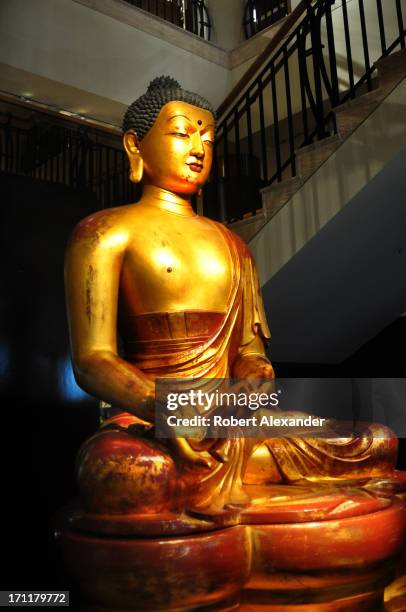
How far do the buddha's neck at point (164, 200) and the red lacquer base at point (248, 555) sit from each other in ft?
3.18

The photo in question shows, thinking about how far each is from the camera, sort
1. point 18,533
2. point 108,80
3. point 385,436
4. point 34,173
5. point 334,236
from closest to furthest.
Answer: point 385,436 → point 18,533 → point 334,236 → point 108,80 → point 34,173

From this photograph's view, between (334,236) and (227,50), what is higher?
(227,50)

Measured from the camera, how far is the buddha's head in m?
1.90

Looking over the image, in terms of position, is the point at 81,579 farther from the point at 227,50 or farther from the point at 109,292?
the point at 227,50

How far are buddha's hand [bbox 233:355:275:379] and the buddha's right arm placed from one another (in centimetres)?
39

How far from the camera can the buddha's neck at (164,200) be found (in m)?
1.95

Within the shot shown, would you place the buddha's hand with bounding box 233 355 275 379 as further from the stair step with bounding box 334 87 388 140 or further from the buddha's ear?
the stair step with bounding box 334 87 388 140

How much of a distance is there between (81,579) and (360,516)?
65 cm

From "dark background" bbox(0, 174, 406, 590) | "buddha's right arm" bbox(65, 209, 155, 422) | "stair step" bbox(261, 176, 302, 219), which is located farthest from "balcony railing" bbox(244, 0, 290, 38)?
"buddha's right arm" bbox(65, 209, 155, 422)

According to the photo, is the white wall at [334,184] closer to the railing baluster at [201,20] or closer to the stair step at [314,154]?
the stair step at [314,154]

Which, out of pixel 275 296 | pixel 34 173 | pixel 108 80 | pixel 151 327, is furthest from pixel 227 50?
pixel 151 327

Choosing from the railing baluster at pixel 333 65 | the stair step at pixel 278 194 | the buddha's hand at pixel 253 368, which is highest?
the railing baluster at pixel 333 65

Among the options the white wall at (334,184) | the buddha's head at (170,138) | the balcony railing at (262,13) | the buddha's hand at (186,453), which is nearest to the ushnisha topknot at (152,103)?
the buddha's head at (170,138)

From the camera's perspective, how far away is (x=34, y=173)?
687 cm
